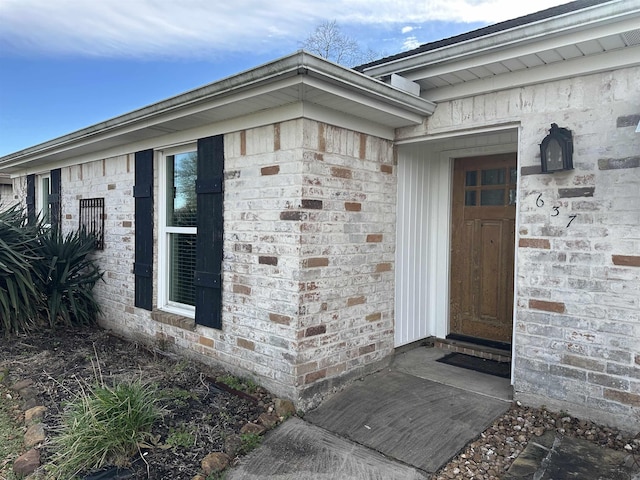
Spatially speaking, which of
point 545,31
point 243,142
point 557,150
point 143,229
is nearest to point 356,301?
point 243,142

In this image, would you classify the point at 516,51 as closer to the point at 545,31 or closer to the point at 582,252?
the point at 545,31

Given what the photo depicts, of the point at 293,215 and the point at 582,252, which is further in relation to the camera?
the point at 293,215

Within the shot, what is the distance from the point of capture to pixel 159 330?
16.7 ft

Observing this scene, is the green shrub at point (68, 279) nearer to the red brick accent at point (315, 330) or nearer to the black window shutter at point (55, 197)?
the black window shutter at point (55, 197)

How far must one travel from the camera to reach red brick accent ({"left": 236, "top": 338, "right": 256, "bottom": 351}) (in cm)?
392

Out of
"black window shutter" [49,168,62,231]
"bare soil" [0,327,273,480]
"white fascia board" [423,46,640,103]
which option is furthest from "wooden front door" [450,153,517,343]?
"black window shutter" [49,168,62,231]

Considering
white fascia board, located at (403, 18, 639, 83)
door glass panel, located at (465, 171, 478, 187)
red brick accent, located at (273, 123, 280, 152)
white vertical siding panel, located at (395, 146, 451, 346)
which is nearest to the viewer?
white fascia board, located at (403, 18, 639, 83)

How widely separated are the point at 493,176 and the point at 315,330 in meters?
2.51

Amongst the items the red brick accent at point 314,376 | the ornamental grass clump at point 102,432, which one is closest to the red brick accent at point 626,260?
the red brick accent at point 314,376

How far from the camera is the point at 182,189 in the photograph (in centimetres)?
499

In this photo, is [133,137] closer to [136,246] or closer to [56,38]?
[136,246]

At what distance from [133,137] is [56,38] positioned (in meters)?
7.86

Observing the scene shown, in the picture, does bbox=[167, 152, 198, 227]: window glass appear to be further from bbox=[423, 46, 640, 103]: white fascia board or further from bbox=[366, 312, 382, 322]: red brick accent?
bbox=[423, 46, 640, 103]: white fascia board

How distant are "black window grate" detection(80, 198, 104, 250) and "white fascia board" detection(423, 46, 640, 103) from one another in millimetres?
4630
